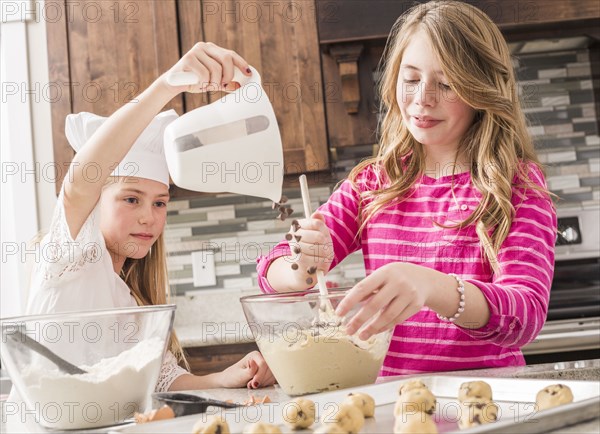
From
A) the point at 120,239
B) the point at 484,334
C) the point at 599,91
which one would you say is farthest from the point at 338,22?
the point at 484,334

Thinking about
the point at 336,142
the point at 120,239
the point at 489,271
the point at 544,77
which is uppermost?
the point at 544,77

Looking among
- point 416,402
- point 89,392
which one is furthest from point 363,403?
point 89,392

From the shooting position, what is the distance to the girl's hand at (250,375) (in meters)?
1.10

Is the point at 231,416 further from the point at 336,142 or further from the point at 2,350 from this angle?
the point at 336,142

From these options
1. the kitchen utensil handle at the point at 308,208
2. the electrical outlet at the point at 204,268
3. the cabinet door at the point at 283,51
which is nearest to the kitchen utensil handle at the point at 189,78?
the kitchen utensil handle at the point at 308,208

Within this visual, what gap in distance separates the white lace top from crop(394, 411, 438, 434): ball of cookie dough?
57 cm

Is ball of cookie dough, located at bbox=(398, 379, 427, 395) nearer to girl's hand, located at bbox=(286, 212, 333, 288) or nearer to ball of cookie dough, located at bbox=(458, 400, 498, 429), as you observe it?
ball of cookie dough, located at bbox=(458, 400, 498, 429)

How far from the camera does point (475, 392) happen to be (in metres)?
0.74

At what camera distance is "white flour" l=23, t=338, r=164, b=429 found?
2.54 feet

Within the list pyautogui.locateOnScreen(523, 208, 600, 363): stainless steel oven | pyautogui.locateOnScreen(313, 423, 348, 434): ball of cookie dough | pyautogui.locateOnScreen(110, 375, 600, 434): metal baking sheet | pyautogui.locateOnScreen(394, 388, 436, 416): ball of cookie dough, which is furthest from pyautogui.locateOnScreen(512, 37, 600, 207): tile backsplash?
pyautogui.locateOnScreen(313, 423, 348, 434): ball of cookie dough

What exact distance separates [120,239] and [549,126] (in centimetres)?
184

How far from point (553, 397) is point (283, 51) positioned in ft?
6.38

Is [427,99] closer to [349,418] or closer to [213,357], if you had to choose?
[349,418]

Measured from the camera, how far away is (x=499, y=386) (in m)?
0.83
